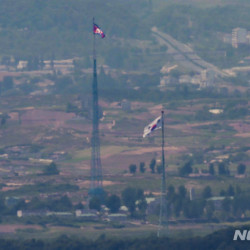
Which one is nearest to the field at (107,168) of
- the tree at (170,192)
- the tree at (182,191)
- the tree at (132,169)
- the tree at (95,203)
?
the tree at (132,169)

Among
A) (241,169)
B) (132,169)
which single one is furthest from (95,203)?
(241,169)

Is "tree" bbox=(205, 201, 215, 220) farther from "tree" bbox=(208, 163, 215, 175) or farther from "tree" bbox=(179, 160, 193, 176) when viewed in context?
"tree" bbox=(179, 160, 193, 176)

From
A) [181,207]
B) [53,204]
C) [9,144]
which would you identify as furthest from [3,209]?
[9,144]

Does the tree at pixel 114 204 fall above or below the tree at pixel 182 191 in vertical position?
below

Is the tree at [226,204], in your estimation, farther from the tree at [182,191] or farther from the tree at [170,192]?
the tree at [170,192]

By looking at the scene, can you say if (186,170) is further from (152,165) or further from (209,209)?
(209,209)
